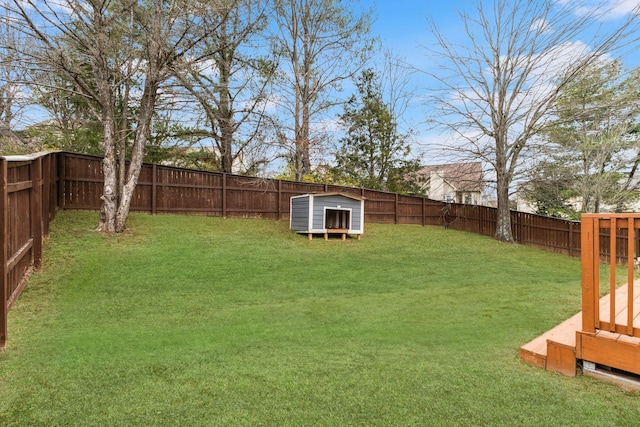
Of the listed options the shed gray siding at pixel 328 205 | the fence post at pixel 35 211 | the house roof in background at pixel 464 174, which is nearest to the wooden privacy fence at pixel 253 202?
the house roof in background at pixel 464 174

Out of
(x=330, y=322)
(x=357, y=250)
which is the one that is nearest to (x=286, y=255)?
(x=357, y=250)

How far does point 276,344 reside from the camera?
3.35 m

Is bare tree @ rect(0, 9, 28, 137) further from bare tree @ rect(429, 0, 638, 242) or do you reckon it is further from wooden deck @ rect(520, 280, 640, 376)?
bare tree @ rect(429, 0, 638, 242)

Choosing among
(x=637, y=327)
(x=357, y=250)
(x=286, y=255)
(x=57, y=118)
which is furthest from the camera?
(x=57, y=118)

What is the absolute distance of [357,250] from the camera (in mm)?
9945

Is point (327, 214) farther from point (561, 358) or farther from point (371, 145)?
point (371, 145)

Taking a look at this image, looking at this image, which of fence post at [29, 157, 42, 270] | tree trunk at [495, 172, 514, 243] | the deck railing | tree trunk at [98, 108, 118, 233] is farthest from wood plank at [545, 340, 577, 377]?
tree trunk at [495, 172, 514, 243]

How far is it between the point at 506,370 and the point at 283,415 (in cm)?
174

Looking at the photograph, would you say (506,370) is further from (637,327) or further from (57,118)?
(57,118)

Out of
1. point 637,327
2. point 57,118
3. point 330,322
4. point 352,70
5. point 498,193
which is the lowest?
point 330,322

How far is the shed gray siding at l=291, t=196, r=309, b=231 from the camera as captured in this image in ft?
36.1

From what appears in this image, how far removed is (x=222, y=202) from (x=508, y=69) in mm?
11457

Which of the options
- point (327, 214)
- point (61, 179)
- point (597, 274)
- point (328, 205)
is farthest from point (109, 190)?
point (597, 274)

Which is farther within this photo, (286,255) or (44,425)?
(286,255)
